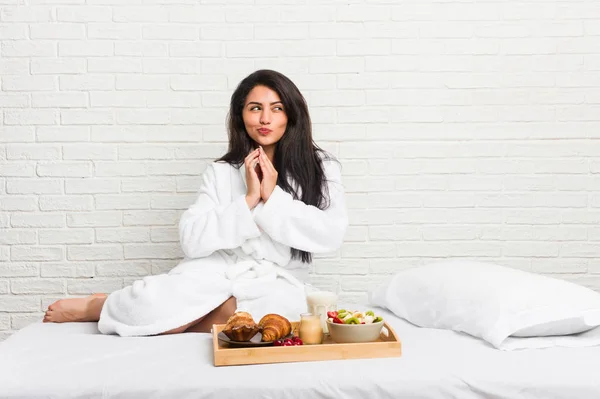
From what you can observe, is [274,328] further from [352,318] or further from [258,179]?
[258,179]

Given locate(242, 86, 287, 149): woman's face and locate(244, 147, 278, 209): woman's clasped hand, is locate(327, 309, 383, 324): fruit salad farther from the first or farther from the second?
locate(242, 86, 287, 149): woman's face

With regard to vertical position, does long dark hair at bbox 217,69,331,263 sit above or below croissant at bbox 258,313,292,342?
above

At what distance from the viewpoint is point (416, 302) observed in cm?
264

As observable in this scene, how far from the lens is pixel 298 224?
279cm

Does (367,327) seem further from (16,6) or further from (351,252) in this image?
(16,6)

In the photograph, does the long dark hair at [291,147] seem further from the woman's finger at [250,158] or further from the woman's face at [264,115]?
the woman's finger at [250,158]

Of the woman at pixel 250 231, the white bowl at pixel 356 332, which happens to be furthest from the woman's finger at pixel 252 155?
the white bowl at pixel 356 332

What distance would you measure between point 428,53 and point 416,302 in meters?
1.39

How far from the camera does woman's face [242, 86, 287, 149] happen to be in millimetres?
2943

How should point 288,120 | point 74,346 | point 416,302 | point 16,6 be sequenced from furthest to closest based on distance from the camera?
point 16,6, point 288,120, point 416,302, point 74,346

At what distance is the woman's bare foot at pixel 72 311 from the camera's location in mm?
2730

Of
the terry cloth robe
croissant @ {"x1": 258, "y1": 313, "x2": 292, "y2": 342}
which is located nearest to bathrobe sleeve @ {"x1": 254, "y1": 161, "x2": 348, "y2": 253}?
the terry cloth robe

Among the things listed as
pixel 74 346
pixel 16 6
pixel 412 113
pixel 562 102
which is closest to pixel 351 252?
pixel 412 113

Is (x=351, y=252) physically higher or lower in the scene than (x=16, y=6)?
lower
